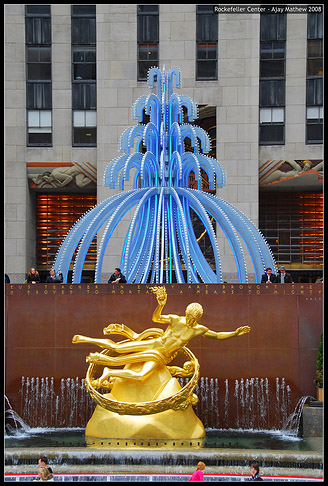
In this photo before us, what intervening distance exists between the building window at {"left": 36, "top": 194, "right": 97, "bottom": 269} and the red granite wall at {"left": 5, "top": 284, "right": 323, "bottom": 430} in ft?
63.5

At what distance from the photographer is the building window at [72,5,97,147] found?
34969mm

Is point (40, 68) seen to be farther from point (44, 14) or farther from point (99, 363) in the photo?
point (99, 363)

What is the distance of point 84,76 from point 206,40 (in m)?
5.94

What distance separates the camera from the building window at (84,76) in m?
35.0

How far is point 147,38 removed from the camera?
34.5m

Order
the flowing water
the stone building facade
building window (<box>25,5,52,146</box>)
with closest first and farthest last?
the flowing water, the stone building facade, building window (<box>25,5,52,146</box>)

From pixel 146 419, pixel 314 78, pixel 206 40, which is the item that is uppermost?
pixel 206 40

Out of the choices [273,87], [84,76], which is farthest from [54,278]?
Answer: [273,87]

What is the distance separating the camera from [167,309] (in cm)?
1664

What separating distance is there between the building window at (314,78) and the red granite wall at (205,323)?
62.4 feet

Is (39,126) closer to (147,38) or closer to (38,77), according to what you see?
(38,77)

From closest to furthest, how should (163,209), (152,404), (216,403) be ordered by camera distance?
(152,404) < (216,403) < (163,209)

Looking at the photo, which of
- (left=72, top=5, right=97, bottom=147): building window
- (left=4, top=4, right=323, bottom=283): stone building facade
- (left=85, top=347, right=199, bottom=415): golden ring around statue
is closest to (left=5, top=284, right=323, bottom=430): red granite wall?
(left=85, top=347, right=199, bottom=415): golden ring around statue

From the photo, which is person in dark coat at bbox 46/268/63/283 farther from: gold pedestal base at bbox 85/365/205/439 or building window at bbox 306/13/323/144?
building window at bbox 306/13/323/144
